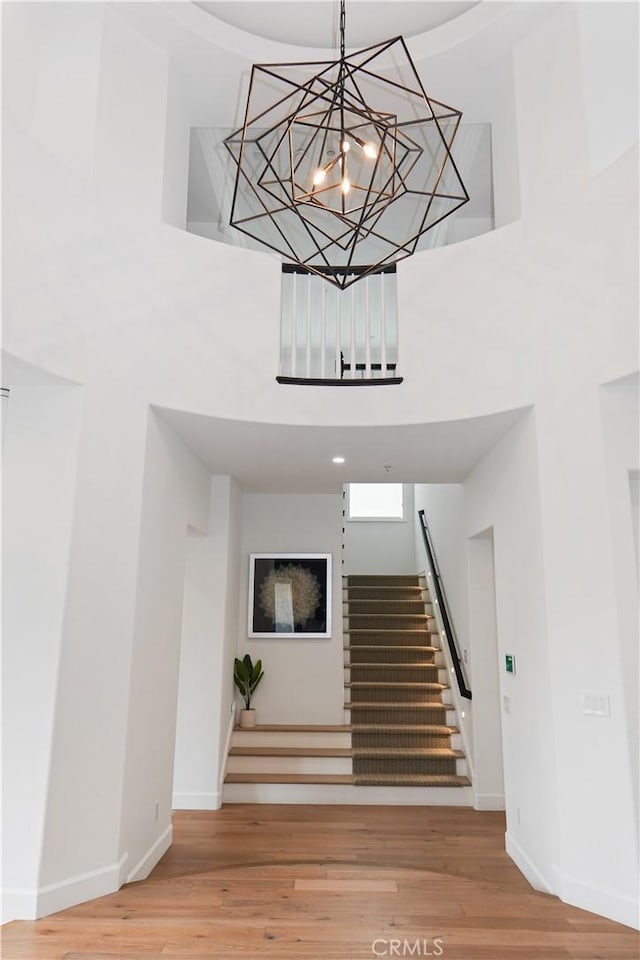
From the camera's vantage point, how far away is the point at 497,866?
3918 millimetres

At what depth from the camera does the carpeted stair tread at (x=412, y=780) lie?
17.1 ft

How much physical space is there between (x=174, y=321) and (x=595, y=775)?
3.50 meters

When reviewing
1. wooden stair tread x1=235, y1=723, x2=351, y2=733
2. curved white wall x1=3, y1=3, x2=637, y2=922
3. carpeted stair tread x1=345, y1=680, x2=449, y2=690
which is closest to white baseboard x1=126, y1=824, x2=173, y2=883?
curved white wall x1=3, y1=3, x2=637, y2=922

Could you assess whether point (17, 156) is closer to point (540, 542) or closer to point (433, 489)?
point (540, 542)

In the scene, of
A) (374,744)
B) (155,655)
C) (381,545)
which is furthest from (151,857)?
(381,545)

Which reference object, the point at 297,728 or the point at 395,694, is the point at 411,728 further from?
the point at 297,728

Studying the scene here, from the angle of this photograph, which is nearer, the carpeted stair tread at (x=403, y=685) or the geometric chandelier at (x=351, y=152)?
the geometric chandelier at (x=351, y=152)

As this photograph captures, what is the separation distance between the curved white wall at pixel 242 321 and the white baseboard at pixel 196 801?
3.71 feet

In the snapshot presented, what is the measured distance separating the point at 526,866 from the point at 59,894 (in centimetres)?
266

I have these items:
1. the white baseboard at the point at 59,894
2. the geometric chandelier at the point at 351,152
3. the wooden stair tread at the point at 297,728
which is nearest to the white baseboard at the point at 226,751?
the wooden stair tread at the point at 297,728

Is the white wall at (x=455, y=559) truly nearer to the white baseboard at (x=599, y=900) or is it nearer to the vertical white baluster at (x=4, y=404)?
the white baseboard at (x=599, y=900)

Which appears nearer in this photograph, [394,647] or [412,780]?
[412,780]

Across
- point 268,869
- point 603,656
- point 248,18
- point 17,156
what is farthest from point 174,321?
point 268,869

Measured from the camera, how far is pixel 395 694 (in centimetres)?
621
